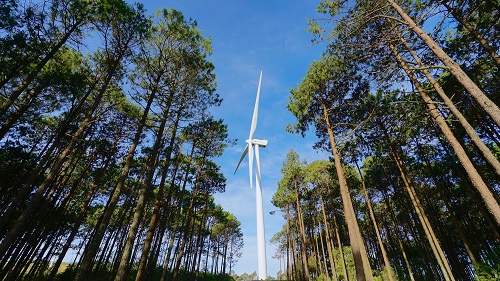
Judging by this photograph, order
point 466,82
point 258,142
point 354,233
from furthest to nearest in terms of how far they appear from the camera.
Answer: point 258,142, point 354,233, point 466,82

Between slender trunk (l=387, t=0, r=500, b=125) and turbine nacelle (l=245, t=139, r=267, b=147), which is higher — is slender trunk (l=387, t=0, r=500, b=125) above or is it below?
below

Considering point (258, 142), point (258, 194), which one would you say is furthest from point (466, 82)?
point (258, 142)

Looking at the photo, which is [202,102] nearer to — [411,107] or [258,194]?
[258,194]

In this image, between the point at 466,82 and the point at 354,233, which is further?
the point at 354,233

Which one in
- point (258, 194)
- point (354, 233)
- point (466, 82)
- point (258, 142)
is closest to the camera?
point (466, 82)

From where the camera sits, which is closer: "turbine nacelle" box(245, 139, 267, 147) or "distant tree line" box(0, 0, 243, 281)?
"distant tree line" box(0, 0, 243, 281)

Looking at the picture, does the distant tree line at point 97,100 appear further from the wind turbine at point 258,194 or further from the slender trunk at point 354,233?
the slender trunk at point 354,233

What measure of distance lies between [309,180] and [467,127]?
55.0 ft

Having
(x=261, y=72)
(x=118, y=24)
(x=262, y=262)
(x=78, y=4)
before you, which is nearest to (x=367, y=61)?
(x=261, y=72)

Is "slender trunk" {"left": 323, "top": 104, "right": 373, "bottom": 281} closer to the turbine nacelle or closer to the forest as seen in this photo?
the forest

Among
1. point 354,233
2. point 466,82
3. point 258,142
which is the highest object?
point 258,142

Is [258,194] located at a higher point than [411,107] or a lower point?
lower

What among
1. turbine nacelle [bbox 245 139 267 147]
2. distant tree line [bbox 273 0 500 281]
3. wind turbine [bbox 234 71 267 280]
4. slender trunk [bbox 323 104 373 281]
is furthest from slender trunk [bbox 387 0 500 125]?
turbine nacelle [bbox 245 139 267 147]

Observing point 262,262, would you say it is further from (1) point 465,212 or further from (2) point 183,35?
(1) point 465,212
